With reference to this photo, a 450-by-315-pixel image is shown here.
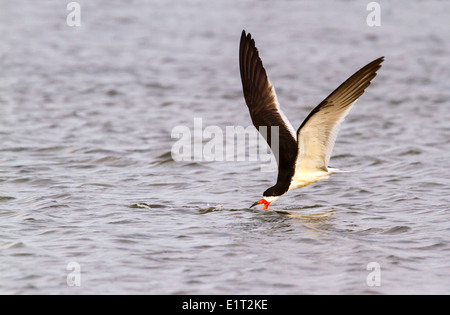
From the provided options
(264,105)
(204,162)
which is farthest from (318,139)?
(204,162)

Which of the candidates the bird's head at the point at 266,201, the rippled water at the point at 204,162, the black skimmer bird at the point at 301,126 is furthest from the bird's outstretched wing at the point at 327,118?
the rippled water at the point at 204,162

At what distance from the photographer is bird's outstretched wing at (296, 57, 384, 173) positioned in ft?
22.1

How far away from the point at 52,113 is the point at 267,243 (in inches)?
263

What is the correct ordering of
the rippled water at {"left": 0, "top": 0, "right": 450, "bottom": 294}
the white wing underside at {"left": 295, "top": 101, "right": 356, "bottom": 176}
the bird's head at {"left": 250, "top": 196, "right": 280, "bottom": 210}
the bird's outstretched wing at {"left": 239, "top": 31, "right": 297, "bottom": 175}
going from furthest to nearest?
the bird's head at {"left": 250, "top": 196, "right": 280, "bottom": 210} < the bird's outstretched wing at {"left": 239, "top": 31, "right": 297, "bottom": 175} < the white wing underside at {"left": 295, "top": 101, "right": 356, "bottom": 176} < the rippled water at {"left": 0, "top": 0, "right": 450, "bottom": 294}

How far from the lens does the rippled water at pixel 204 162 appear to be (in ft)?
20.1

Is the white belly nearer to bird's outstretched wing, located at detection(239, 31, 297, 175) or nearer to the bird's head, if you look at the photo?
bird's outstretched wing, located at detection(239, 31, 297, 175)

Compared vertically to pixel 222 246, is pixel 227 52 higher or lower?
higher

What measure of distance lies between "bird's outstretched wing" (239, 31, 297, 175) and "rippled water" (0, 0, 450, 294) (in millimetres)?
759

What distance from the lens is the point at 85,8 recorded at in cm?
2125

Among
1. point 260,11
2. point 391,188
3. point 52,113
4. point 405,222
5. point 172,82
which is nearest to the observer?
point 405,222

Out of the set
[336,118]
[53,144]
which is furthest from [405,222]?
[53,144]

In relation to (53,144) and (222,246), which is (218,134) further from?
(222,246)

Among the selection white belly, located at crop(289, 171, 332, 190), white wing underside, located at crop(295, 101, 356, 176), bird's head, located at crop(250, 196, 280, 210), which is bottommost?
bird's head, located at crop(250, 196, 280, 210)

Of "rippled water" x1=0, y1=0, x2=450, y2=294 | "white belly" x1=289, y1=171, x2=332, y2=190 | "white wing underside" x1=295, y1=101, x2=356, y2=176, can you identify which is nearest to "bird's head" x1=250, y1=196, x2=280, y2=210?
"rippled water" x1=0, y1=0, x2=450, y2=294
